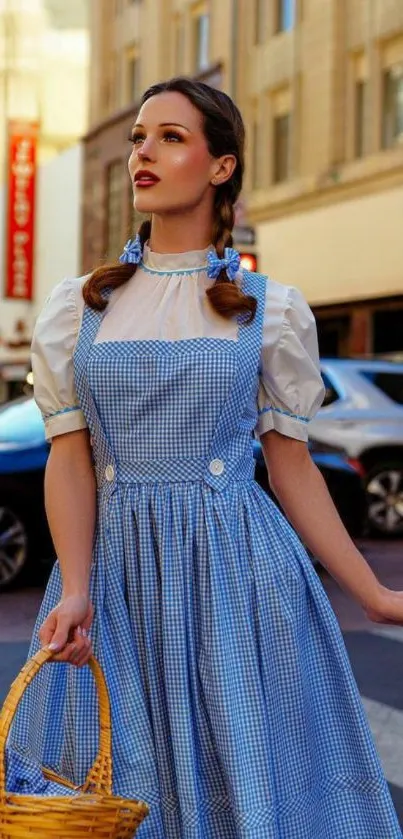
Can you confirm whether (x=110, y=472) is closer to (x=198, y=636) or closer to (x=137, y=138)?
(x=198, y=636)

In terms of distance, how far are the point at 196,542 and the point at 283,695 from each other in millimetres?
321

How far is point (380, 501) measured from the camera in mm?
13414

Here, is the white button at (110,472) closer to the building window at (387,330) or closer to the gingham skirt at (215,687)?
the gingham skirt at (215,687)

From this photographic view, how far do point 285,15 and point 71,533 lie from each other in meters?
24.9

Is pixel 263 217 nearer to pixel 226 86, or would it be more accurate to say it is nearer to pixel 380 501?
pixel 226 86

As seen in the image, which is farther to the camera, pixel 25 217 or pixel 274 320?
pixel 25 217

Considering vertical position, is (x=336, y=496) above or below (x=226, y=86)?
below

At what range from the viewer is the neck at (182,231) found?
2.89 meters

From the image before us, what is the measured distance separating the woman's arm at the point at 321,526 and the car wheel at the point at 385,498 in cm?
1047

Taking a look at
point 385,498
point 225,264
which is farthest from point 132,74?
point 225,264

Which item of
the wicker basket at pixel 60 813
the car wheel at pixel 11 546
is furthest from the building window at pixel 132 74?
the wicker basket at pixel 60 813

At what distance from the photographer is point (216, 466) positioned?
2.75m

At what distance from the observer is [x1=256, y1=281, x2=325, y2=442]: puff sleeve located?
9.23 ft

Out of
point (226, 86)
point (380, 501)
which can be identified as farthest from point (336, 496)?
point (226, 86)
